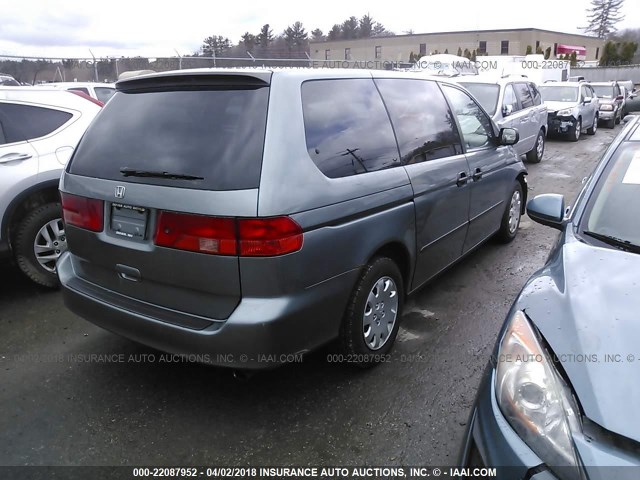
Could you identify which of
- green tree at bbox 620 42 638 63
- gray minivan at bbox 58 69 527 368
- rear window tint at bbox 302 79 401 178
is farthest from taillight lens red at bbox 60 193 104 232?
green tree at bbox 620 42 638 63

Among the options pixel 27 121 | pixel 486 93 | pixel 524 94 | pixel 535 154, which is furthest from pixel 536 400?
pixel 535 154

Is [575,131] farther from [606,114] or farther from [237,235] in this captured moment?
[237,235]

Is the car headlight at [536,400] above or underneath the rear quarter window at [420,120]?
underneath

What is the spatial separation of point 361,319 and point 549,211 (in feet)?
4.08

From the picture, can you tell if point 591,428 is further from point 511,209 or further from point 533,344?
point 511,209

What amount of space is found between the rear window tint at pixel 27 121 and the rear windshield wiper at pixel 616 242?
4491mm

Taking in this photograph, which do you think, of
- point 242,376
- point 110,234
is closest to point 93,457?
point 242,376

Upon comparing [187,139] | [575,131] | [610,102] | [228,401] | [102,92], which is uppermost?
[102,92]

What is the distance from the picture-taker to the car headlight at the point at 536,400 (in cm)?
157

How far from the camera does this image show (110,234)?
2.80m

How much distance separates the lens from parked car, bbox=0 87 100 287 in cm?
426

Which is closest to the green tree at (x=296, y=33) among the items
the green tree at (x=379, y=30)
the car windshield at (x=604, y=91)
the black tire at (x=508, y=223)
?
the green tree at (x=379, y=30)

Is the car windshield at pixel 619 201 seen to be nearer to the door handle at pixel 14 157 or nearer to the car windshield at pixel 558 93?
the door handle at pixel 14 157

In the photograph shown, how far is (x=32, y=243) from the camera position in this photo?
4.37 meters
